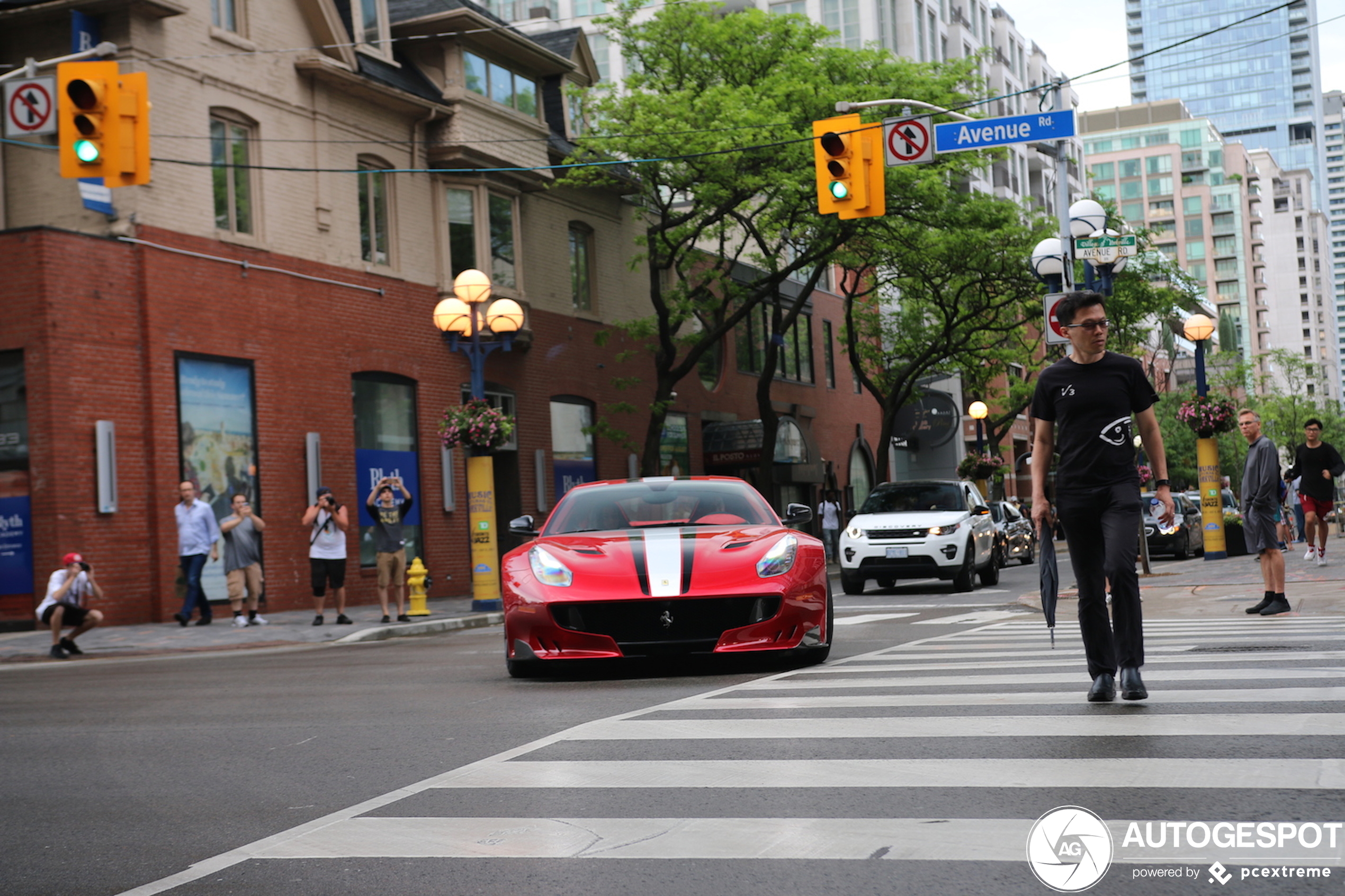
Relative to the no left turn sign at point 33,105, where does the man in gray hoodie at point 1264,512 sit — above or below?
below

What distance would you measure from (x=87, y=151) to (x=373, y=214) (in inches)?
480

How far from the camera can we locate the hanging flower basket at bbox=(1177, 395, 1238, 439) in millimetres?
24844

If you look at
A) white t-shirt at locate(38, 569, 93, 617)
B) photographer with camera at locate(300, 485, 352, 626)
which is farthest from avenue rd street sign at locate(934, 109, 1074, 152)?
white t-shirt at locate(38, 569, 93, 617)

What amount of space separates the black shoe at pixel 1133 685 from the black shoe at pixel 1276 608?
6741 millimetres

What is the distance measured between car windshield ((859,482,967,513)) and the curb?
596 centimetres

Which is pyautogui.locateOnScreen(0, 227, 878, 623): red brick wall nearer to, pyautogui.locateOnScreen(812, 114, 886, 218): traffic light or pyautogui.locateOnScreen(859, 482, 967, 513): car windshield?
pyautogui.locateOnScreen(859, 482, 967, 513): car windshield

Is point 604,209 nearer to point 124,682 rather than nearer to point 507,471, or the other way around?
point 507,471

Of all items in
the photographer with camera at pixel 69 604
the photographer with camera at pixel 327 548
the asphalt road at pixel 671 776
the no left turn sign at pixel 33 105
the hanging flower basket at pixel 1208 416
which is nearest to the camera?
the asphalt road at pixel 671 776

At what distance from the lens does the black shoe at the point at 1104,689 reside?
6.83 metres

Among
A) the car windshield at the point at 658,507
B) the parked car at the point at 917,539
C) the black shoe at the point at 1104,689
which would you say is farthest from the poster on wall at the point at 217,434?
the black shoe at the point at 1104,689

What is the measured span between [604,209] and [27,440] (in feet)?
54.4

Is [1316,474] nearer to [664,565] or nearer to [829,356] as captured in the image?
[664,565]

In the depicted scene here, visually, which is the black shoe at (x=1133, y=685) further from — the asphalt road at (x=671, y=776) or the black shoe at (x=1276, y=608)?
the black shoe at (x=1276, y=608)

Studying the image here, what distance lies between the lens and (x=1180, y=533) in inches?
1174
